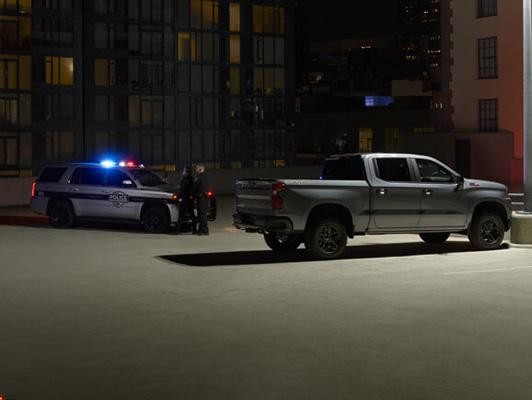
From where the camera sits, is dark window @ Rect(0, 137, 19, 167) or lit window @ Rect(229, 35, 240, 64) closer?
dark window @ Rect(0, 137, 19, 167)

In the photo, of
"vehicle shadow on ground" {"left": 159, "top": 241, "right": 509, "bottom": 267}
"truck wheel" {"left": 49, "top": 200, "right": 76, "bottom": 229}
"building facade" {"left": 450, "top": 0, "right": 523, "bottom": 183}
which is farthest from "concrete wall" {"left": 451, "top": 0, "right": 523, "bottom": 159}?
"vehicle shadow on ground" {"left": 159, "top": 241, "right": 509, "bottom": 267}

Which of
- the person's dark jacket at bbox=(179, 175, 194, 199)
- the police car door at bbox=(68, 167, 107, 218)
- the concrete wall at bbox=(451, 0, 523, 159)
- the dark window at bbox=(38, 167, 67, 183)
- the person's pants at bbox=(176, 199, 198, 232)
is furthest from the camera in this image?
the concrete wall at bbox=(451, 0, 523, 159)

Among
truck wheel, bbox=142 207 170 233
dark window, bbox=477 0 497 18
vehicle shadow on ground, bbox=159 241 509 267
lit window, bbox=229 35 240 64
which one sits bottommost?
vehicle shadow on ground, bbox=159 241 509 267

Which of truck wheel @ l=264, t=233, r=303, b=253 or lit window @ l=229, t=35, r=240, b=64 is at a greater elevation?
lit window @ l=229, t=35, r=240, b=64

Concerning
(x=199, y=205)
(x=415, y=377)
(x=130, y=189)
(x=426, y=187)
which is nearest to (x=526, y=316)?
(x=415, y=377)

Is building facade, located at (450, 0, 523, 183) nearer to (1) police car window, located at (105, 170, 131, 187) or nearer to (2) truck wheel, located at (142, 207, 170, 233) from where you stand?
(2) truck wheel, located at (142, 207, 170, 233)

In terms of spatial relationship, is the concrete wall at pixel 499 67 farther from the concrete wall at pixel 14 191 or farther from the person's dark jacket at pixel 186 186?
Result: the person's dark jacket at pixel 186 186

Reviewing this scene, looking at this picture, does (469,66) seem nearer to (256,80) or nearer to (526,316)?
(256,80)

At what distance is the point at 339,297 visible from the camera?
13.3 m

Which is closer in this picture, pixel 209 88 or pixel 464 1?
pixel 464 1

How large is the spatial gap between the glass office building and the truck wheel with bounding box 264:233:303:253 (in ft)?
143

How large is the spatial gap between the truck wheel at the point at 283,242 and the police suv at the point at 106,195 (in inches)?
190

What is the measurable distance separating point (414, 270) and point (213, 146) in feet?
179

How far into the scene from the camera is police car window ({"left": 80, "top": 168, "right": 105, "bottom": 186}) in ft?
81.3
